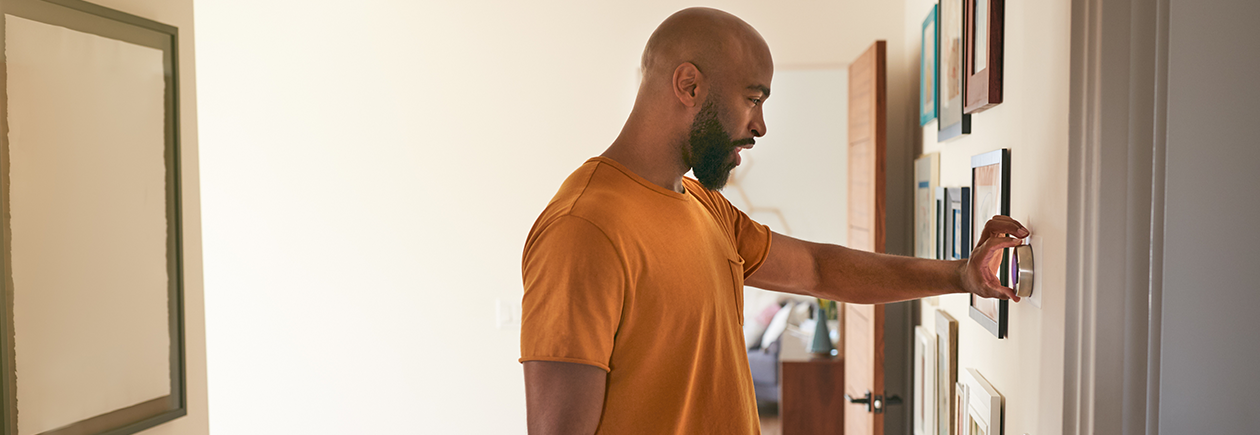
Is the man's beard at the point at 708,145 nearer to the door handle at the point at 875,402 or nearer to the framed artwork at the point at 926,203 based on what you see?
the framed artwork at the point at 926,203

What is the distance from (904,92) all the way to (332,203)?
7.02ft

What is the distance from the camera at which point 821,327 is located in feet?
9.73

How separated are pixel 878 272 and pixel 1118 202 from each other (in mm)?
627

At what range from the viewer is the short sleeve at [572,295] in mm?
1034

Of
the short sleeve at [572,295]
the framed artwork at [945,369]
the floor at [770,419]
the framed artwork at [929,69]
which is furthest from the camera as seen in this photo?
the floor at [770,419]

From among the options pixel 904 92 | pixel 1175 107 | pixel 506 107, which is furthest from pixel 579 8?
pixel 1175 107

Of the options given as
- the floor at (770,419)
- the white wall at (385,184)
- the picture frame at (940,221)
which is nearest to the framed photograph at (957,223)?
the picture frame at (940,221)

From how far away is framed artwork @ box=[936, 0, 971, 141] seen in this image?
1.46m

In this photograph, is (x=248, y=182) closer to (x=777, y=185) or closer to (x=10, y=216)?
(x=10, y=216)

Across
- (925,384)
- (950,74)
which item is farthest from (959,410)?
(950,74)

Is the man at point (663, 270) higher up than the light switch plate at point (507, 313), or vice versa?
the man at point (663, 270)

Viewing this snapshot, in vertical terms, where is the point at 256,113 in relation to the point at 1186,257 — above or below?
above

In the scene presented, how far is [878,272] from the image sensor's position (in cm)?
146

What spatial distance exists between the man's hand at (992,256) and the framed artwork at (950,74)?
0.38 meters
